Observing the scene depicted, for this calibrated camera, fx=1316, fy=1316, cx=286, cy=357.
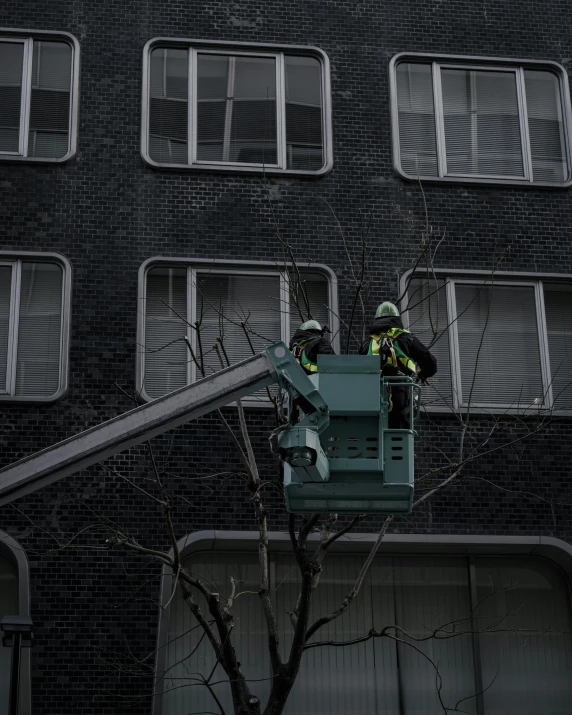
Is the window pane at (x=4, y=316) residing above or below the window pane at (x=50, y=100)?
below

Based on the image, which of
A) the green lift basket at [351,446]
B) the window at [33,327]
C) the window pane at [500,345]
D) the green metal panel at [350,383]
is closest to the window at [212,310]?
the window at [33,327]

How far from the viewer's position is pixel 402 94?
65.0ft

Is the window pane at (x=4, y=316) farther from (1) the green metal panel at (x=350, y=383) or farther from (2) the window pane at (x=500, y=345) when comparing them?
(1) the green metal panel at (x=350, y=383)

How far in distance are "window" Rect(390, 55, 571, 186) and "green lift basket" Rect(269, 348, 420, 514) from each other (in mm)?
10289

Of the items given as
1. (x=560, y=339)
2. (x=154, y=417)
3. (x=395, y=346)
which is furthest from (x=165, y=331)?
(x=154, y=417)

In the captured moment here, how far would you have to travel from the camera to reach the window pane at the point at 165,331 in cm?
1775

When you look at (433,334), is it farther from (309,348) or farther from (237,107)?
(309,348)

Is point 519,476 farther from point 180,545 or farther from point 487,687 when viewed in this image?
point 180,545

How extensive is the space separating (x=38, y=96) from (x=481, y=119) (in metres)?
6.59

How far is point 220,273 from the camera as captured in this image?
18406mm

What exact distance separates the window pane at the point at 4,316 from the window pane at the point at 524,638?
689 cm

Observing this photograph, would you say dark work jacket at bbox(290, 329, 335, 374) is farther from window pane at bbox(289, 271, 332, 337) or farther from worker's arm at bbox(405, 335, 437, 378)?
window pane at bbox(289, 271, 332, 337)

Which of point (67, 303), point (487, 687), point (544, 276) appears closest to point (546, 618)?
point (487, 687)

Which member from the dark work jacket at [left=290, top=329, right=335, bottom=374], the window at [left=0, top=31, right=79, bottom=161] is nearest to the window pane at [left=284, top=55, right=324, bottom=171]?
the window at [left=0, top=31, right=79, bottom=161]
